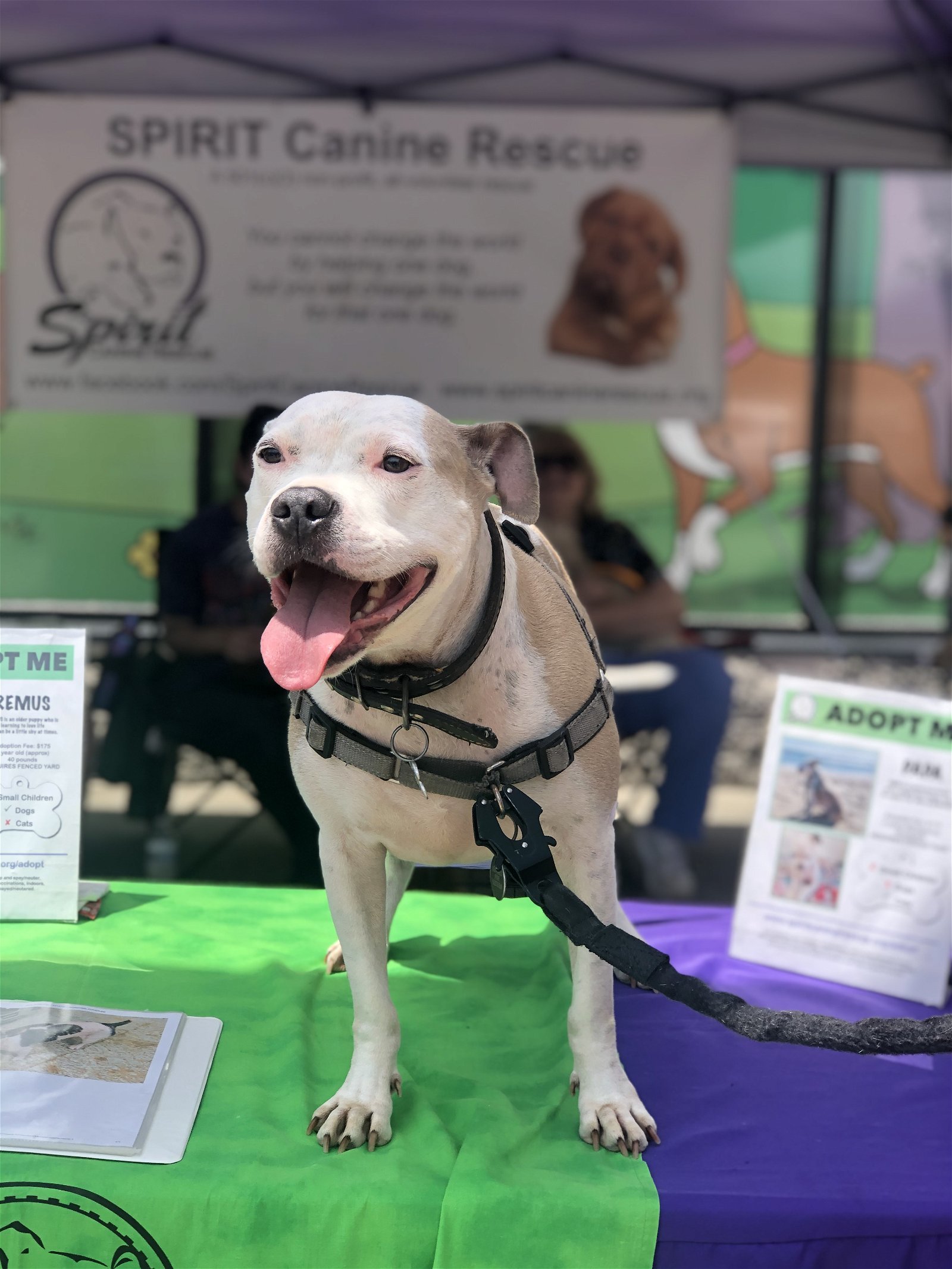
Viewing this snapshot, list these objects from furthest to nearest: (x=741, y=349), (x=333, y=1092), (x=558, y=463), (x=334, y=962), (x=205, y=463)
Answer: (x=741, y=349) < (x=205, y=463) < (x=558, y=463) < (x=334, y=962) < (x=333, y=1092)

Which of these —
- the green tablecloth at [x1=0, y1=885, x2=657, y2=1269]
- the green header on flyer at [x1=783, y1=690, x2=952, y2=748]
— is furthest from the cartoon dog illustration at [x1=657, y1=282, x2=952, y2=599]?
the green tablecloth at [x1=0, y1=885, x2=657, y2=1269]

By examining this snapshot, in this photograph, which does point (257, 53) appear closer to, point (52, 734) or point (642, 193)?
point (642, 193)

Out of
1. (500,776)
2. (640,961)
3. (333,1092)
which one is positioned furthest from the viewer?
(333,1092)

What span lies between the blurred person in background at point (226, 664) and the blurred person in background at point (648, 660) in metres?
1.12

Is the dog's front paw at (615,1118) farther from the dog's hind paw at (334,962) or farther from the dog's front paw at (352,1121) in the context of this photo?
the dog's hind paw at (334,962)

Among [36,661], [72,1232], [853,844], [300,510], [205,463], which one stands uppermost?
[205,463]

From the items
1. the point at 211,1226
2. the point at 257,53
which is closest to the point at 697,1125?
the point at 211,1226

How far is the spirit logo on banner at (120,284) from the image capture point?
3660 millimetres

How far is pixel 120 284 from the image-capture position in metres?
3.69

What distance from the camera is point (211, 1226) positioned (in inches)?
53.6

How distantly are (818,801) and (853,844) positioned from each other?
0.10 meters

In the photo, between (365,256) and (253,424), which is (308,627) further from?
(365,256)

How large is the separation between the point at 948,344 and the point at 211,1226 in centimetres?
599

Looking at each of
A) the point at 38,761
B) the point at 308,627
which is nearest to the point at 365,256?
the point at 38,761
